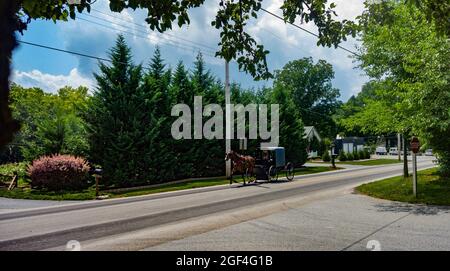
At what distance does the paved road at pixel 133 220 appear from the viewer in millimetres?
9352

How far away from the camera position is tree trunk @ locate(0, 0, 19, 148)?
1.20 meters

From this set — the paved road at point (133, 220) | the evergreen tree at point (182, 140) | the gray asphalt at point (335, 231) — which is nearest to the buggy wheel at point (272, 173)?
the evergreen tree at point (182, 140)

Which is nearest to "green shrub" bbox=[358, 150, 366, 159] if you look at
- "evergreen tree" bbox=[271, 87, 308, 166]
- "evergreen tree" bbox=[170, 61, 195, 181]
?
"evergreen tree" bbox=[271, 87, 308, 166]

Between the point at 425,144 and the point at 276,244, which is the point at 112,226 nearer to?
the point at 276,244

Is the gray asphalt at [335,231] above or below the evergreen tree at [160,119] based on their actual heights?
below

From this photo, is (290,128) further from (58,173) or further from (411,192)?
(58,173)

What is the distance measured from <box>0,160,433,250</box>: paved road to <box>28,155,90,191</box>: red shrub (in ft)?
20.5

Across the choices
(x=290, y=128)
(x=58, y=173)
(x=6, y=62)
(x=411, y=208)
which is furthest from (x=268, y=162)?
(x=6, y=62)

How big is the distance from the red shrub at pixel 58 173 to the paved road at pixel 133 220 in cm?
625

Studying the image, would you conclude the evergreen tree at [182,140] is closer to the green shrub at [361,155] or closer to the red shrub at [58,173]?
the red shrub at [58,173]

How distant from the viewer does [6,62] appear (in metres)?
1.25

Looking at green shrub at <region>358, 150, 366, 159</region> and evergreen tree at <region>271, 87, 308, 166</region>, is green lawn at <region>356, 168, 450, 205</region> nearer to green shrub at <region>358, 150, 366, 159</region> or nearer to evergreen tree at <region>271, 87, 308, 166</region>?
evergreen tree at <region>271, 87, 308, 166</region>

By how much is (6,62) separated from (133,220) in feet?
38.3

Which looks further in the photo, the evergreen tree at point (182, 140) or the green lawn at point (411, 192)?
the evergreen tree at point (182, 140)
